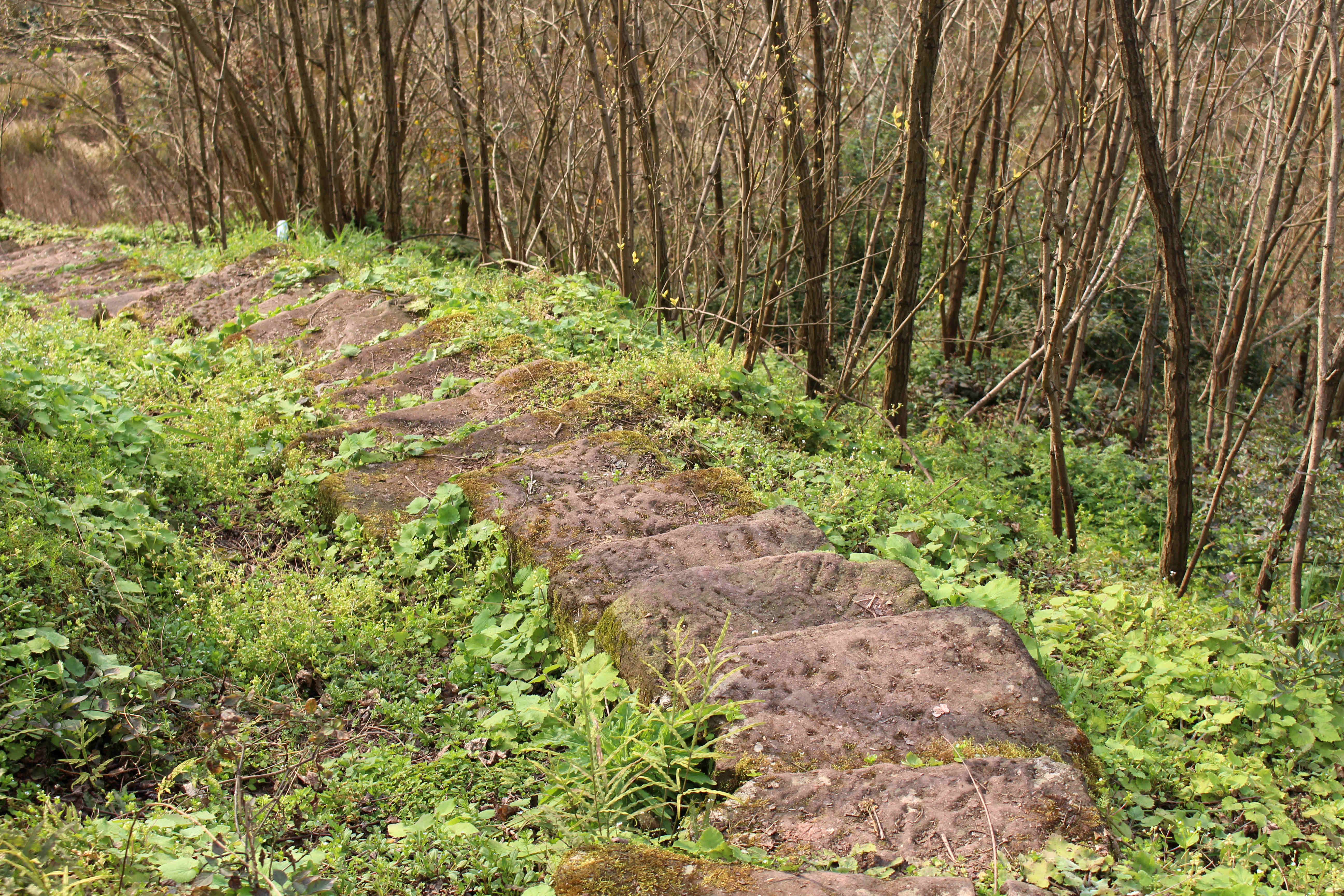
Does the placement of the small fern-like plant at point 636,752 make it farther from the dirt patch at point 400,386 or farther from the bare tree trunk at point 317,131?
the bare tree trunk at point 317,131

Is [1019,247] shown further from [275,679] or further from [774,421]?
[275,679]

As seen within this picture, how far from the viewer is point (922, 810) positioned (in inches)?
80.6

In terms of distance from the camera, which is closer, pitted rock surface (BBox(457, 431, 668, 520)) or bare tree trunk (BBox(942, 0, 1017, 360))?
pitted rock surface (BBox(457, 431, 668, 520))

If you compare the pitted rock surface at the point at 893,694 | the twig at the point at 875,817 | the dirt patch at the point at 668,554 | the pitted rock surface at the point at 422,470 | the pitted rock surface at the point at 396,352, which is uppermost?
the pitted rock surface at the point at 396,352

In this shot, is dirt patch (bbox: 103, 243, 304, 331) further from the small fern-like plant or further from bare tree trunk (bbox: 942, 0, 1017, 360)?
the small fern-like plant

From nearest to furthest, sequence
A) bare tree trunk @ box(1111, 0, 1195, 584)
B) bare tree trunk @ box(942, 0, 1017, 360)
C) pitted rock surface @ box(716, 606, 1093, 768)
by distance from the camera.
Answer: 1. pitted rock surface @ box(716, 606, 1093, 768)
2. bare tree trunk @ box(1111, 0, 1195, 584)
3. bare tree trunk @ box(942, 0, 1017, 360)

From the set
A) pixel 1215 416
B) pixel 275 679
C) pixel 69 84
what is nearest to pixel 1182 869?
pixel 275 679

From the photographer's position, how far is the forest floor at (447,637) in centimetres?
204

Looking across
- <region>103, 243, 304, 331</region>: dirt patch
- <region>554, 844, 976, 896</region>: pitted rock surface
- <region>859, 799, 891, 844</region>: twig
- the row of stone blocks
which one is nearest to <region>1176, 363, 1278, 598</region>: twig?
the row of stone blocks

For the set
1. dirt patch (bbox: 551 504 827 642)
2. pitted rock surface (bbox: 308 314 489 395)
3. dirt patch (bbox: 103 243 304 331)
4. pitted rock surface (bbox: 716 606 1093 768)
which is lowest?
pitted rock surface (bbox: 716 606 1093 768)

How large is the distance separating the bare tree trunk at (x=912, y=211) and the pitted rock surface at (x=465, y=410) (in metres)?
1.75

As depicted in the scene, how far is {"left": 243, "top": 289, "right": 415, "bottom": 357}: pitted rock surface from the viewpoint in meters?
5.43

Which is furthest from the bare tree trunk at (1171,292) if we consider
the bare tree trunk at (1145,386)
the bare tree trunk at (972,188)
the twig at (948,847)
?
the bare tree trunk at (1145,386)

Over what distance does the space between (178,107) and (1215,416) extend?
1013cm
